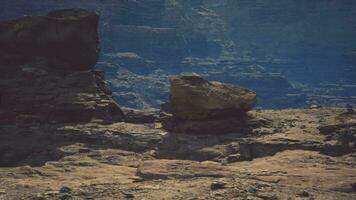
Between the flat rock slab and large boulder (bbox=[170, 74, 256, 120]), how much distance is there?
5.55m

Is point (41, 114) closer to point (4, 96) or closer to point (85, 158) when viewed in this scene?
point (4, 96)

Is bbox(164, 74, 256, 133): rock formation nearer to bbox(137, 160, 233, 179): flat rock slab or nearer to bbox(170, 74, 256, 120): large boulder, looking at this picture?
bbox(170, 74, 256, 120): large boulder

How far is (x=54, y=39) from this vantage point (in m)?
25.3

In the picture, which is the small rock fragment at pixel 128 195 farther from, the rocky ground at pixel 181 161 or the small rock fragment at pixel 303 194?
the small rock fragment at pixel 303 194

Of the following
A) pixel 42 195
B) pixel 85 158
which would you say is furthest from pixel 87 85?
pixel 42 195

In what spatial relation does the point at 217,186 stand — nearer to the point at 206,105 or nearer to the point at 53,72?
the point at 206,105

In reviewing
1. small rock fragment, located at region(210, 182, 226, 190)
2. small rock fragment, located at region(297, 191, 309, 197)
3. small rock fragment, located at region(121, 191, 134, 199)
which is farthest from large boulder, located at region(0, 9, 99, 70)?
small rock fragment, located at region(297, 191, 309, 197)

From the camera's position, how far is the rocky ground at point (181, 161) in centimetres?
1298

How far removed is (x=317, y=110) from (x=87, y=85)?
12.5 m

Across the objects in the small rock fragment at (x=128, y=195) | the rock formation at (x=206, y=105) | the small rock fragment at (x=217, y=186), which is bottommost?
the small rock fragment at (x=128, y=195)

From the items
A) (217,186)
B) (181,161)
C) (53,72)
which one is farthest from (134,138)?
(217,186)

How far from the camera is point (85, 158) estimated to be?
60.0 feet

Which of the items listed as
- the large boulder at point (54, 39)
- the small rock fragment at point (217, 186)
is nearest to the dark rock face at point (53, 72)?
the large boulder at point (54, 39)

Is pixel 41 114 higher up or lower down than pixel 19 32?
lower down
